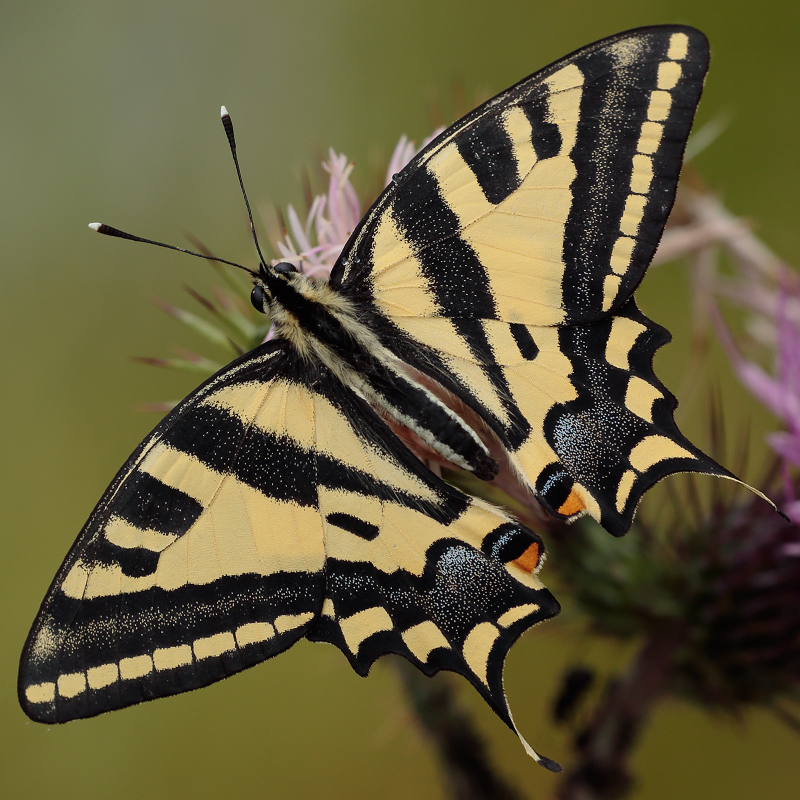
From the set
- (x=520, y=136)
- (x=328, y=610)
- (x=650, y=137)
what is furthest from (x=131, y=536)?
(x=650, y=137)

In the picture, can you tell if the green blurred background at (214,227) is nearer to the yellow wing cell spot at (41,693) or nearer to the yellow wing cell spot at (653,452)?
the yellow wing cell spot at (653,452)

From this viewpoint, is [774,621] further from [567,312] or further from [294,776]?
[294,776]

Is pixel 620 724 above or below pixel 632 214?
below

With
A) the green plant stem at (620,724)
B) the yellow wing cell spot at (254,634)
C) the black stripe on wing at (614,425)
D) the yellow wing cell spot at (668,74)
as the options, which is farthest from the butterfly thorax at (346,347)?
the green plant stem at (620,724)

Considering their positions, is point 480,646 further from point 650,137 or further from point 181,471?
point 650,137

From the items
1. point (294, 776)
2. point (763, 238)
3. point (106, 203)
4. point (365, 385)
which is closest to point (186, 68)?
point (106, 203)
